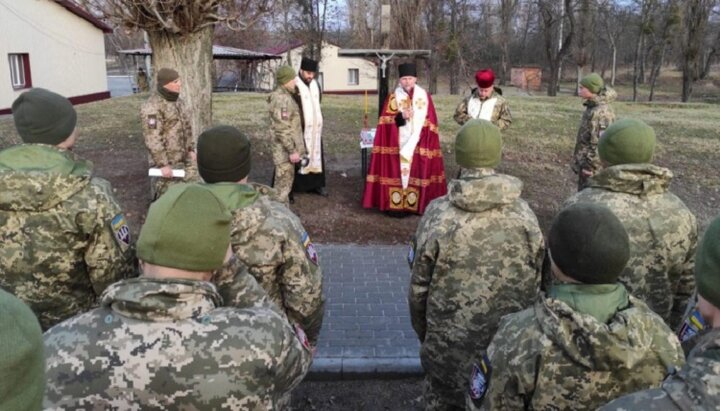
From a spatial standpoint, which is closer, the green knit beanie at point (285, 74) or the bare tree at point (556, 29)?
the green knit beanie at point (285, 74)

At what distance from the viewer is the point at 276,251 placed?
10.4ft

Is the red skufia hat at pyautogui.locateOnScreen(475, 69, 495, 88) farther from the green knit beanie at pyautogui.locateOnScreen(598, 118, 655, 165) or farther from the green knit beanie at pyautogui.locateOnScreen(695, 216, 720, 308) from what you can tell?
the green knit beanie at pyautogui.locateOnScreen(695, 216, 720, 308)

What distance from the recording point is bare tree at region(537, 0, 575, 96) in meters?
35.7

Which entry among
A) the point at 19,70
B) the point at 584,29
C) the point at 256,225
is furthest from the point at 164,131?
the point at 584,29

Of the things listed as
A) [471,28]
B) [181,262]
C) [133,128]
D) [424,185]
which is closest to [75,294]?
[181,262]

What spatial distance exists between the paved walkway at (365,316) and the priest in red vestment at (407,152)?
0.99 m

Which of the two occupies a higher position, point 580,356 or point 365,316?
point 580,356

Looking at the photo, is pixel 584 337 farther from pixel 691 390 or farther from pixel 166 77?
pixel 166 77

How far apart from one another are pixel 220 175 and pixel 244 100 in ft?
61.4

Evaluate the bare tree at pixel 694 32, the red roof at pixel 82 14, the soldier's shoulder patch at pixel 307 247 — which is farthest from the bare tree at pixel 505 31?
the soldier's shoulder patch at pixel 307 247

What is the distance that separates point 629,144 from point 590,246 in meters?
1.66

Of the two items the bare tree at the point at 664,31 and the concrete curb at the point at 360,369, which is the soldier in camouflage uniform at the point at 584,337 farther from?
the bare tree at the point at 664,31

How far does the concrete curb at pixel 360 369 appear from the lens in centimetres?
474

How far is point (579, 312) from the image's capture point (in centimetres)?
221
